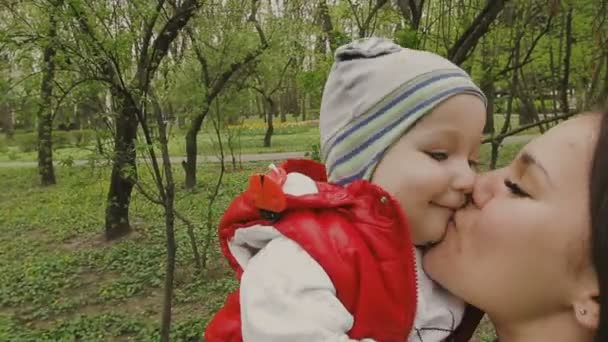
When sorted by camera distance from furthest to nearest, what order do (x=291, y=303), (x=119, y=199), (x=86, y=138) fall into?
(x=119, y=199) < (x=86, y=138) < (x=291, y=303)

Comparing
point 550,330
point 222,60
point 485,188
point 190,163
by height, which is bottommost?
point 190,163

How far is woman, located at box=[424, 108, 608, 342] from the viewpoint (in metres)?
1.01

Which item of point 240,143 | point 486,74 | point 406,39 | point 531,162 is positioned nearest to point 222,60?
point 486,74

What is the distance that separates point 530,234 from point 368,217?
32cm

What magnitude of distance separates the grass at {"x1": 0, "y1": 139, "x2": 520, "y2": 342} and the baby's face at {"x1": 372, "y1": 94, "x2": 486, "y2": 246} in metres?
3.97

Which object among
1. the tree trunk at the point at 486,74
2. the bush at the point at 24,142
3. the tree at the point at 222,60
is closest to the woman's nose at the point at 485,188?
the tree trunk at the point at 486,74

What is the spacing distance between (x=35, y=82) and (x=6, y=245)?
5.16 m

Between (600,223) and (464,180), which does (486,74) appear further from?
(600,223)

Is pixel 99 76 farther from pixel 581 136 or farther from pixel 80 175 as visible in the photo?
pixel 581 136

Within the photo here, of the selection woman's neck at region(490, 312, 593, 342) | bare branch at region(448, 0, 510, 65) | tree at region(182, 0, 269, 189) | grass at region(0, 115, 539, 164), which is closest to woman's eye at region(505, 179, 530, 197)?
woman's neck at region(490, 312, 593, 342)

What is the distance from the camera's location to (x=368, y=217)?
1.20m

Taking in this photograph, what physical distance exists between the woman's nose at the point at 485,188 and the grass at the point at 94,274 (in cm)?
396

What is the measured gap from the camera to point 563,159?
3.51 feet

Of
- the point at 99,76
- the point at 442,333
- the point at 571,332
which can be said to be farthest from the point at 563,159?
the point at 99,76
